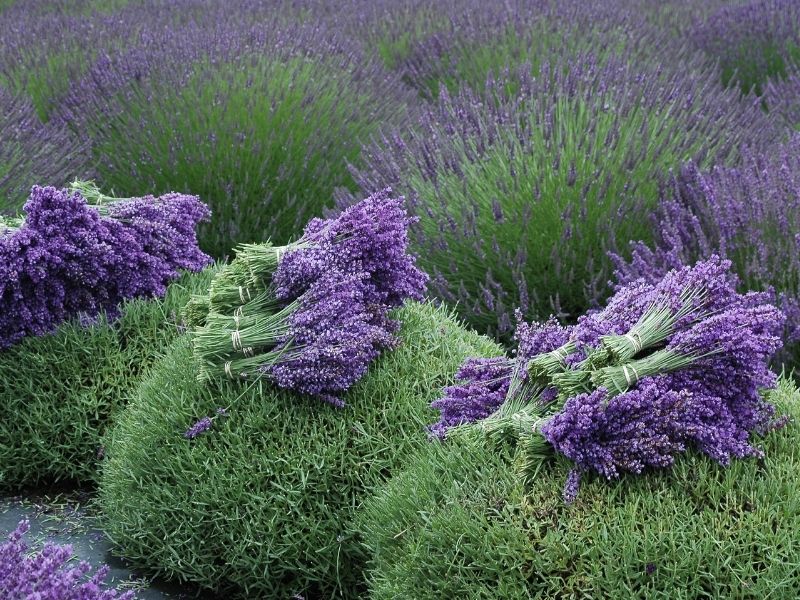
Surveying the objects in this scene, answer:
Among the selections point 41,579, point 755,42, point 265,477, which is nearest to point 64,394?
point 265,477

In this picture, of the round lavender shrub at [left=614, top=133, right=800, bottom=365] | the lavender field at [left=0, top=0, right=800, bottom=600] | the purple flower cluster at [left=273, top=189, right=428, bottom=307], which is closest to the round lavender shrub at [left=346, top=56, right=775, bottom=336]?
the lavender field at [left=0, top=0, right=800, bottom=600]

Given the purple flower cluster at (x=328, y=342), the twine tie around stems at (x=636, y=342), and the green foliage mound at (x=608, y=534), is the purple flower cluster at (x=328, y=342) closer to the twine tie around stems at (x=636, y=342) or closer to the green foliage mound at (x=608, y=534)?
the green foliage mound at (x=608, y=534)

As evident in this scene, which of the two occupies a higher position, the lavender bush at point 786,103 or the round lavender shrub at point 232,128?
the round lavender shrub at point 232,128

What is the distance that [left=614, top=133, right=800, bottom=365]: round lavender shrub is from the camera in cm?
353

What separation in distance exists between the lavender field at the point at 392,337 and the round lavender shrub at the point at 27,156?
2 centimetres

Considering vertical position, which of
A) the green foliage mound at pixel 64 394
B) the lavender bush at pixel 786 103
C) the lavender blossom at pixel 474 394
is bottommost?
the lavender bush at pixel 786 103

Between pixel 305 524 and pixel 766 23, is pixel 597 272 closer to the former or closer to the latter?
pixel 305 524

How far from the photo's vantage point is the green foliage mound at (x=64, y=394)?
3.49m

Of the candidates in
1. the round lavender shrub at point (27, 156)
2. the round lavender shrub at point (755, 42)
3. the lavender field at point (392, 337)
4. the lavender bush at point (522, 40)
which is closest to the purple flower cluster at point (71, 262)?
the lavender field at point (392, 337)

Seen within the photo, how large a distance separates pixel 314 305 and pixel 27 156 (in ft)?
7.39

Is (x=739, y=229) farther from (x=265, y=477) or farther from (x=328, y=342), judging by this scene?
Result: (x=265, y=477)

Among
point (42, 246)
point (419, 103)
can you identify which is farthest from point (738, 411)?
point (419, 103)

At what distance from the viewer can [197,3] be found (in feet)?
28.7

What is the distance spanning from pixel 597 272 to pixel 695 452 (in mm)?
1833
